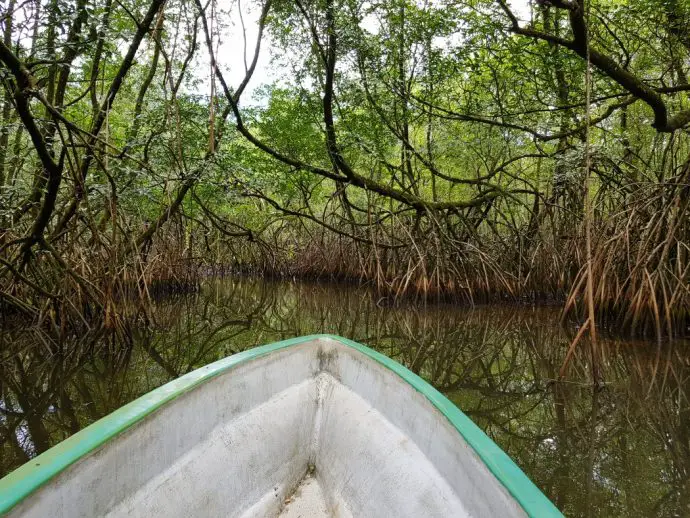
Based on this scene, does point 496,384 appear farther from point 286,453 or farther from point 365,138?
point 365,138

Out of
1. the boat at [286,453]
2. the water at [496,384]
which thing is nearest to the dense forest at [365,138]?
the water at [496,384]

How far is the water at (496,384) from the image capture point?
164 centimetres

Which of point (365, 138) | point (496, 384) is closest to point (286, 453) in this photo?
point (496, 384)

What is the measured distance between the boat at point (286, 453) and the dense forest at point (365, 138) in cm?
202

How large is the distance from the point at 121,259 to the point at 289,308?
230 centimetres

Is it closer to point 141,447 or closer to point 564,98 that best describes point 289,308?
point 564,98

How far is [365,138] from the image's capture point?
6.78 meters

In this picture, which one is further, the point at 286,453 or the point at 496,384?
the point at 496,384

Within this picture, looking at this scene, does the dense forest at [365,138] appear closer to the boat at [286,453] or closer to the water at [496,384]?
the water at [496,384]

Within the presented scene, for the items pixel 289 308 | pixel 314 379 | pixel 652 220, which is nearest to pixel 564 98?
pixel 652 220

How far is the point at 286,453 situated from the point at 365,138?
5.90 m

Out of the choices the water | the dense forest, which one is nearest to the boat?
the water

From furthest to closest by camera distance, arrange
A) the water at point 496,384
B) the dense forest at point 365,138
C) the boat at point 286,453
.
Result: the dense forest at point 365,138 < the water at point 496,384 < the boat at point 286,453

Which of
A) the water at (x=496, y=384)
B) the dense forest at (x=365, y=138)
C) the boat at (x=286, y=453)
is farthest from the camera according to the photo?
the dense forest at (x=365, y=138)
